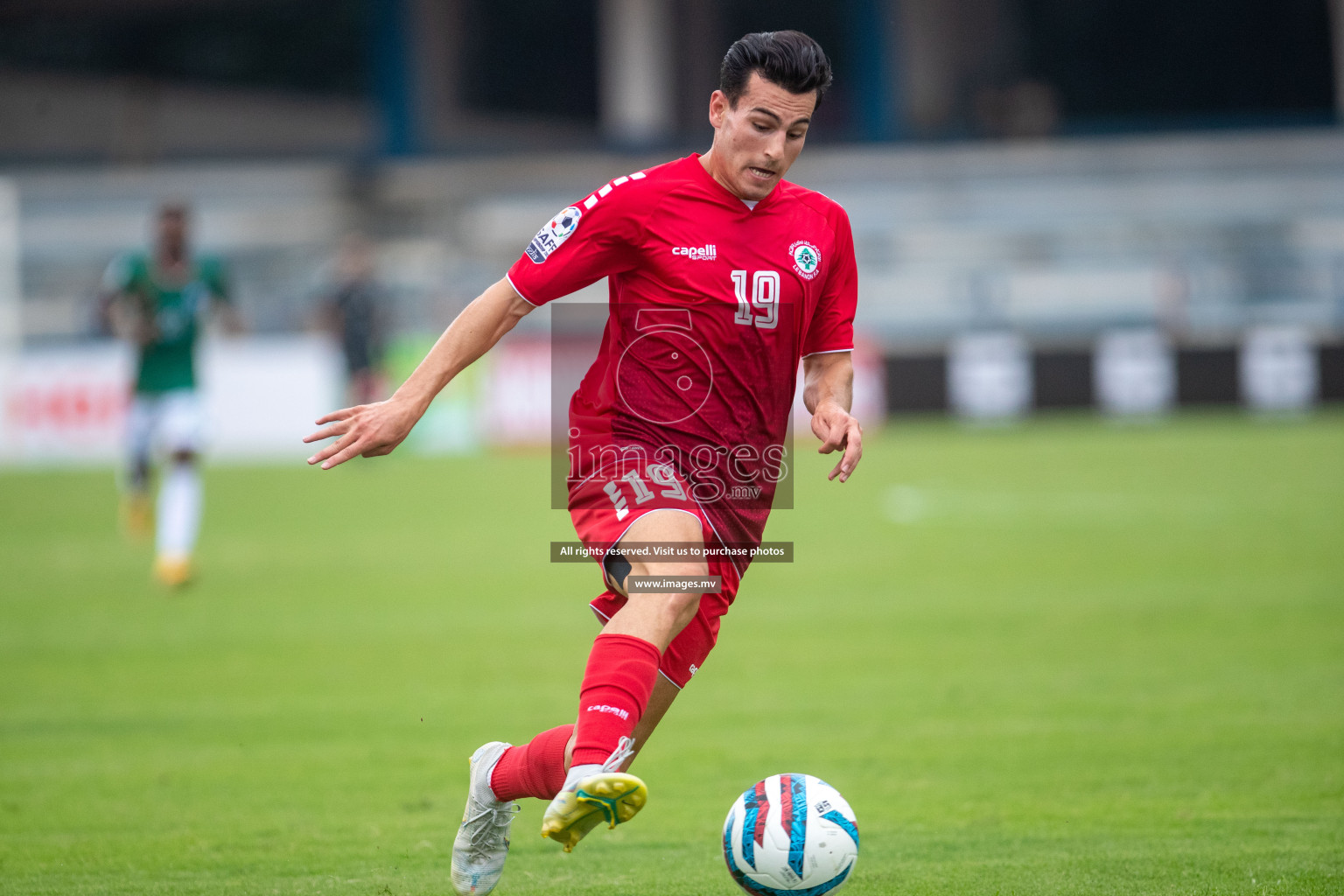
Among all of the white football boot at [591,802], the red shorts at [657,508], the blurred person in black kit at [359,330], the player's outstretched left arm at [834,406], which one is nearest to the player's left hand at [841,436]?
the player's outstretched left arm at [834,406]

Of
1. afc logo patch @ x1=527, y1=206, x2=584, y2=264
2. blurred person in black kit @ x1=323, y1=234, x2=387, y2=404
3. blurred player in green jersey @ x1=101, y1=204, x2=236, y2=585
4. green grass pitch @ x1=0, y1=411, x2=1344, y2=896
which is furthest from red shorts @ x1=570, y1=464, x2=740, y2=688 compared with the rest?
blurred person in black kit @ x1=323, y1=234, x2=387, y2=404

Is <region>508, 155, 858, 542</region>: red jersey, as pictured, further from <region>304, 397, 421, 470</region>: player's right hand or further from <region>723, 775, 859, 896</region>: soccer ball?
<region>723, 775, 859, 896</region>: soccer ball

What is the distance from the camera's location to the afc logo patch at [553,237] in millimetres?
4219

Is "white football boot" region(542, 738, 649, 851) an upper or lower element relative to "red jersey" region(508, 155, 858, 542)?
lower

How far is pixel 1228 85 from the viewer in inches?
1411

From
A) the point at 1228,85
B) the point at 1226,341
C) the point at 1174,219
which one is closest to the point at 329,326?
the point at 1226,341

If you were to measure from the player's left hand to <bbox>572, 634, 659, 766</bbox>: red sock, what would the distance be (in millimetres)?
697

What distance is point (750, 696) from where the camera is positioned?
25.8ft

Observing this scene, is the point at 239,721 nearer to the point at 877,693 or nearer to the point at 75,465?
the point at 877,693

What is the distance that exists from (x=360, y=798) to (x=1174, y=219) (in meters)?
29.2

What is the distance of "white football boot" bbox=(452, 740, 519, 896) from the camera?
4.42 m

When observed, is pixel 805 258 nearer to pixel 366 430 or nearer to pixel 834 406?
pixel 834 406

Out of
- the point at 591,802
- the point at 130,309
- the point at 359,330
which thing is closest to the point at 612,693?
the point at 591,802

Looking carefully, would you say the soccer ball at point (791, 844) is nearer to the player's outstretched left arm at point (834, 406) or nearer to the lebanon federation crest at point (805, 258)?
the player's outstretched left arm at point (834, 406)
